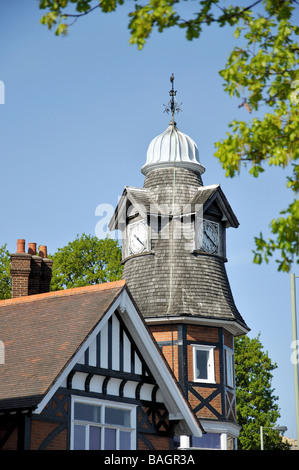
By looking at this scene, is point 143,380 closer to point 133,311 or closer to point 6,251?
point 133,311

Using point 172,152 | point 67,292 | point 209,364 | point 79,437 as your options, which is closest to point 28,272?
point 67,292

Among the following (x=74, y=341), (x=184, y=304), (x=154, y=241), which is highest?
(x=154, y=241)

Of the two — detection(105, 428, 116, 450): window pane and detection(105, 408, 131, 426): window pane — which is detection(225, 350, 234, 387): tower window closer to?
detection(105, 408, 131, 426): window pane

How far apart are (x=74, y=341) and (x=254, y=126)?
9.22m

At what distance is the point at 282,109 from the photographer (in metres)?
13.7


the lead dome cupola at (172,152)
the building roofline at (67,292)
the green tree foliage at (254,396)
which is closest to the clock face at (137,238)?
the lead dome cupola at (172,152)

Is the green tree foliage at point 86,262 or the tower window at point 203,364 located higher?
the green tree foliage at point 86,262

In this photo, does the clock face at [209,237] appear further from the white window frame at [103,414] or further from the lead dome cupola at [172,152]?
the white window frame at [103,414]

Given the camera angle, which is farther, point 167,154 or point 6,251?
point 6,251

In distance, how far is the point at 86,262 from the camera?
50.3 m

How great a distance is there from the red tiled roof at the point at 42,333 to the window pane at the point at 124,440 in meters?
3.11

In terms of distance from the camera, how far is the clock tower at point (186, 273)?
1307 inches

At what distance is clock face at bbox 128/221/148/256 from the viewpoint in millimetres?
35844

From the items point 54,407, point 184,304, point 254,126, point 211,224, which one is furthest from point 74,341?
point 211,224
